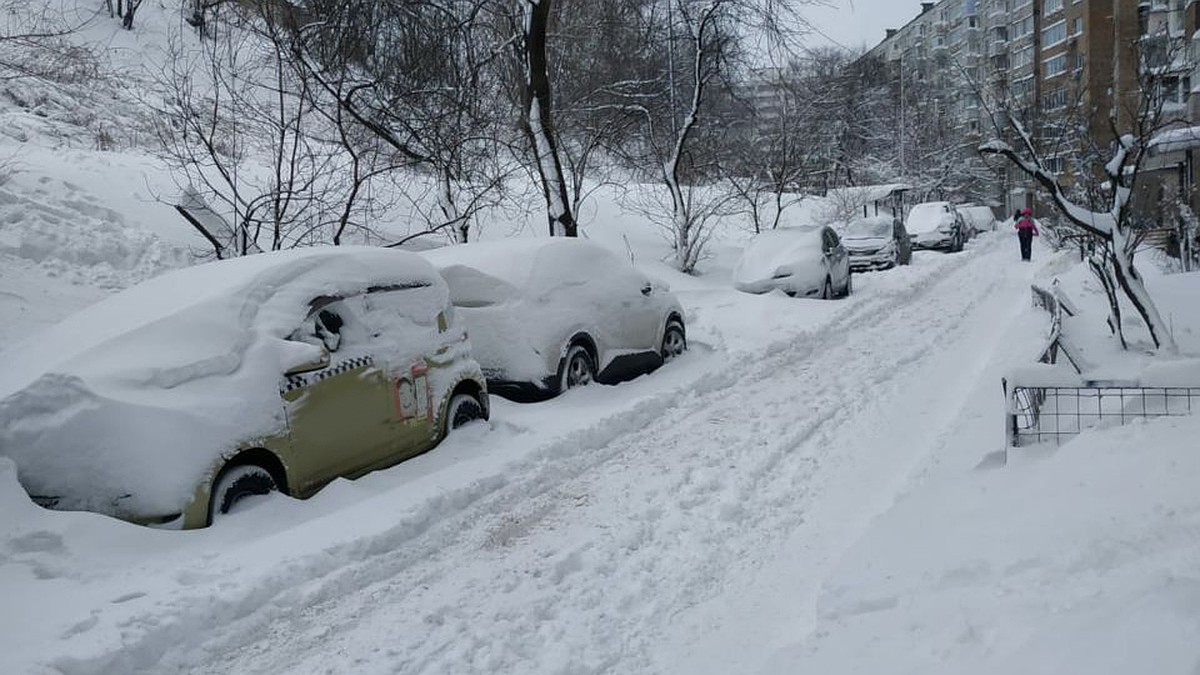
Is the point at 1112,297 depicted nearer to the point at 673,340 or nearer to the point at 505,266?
the point at 673,340

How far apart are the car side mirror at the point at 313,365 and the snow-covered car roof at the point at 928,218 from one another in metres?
32.5

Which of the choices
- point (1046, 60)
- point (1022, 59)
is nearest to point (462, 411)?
point (1046, 60)

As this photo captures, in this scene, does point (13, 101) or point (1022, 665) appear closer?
point (1022, 665)

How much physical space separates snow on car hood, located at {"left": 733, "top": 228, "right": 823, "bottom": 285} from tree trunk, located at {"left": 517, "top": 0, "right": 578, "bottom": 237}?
535 cm

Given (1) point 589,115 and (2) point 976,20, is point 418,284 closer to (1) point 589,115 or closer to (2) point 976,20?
(1) point 589,115

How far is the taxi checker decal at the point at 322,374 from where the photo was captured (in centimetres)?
599

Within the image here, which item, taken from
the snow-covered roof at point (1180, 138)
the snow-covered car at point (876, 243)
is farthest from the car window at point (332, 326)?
the snow-covered car at point (876, 243)

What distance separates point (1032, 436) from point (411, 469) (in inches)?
169

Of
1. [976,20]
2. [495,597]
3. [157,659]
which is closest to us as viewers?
[157,659]

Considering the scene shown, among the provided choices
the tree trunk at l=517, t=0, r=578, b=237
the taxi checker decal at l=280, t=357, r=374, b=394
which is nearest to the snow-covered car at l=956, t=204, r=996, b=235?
the tree trunk at l=517, t=0, r=578, b=237

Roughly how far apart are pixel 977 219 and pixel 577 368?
141 feet

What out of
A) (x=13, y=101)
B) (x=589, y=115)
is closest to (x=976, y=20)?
(x=589, y=115)

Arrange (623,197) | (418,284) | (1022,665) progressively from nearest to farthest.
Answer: (1022,665), (418,284), (623,197)

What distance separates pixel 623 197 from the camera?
25812 mm
